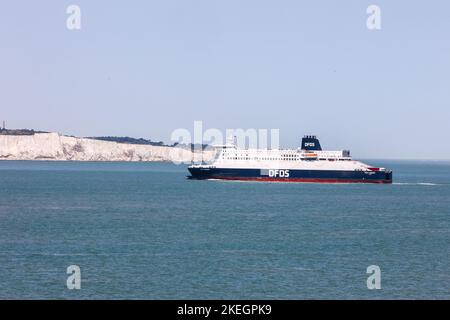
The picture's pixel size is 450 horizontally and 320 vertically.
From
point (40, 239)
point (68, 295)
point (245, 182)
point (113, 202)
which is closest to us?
point (68, 295)

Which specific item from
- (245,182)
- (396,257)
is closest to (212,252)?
(396,257)

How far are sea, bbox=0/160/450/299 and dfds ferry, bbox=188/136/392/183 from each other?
36.6 m

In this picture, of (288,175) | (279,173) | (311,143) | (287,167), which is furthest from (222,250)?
(311,143)

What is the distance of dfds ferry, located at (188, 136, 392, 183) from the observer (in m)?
106

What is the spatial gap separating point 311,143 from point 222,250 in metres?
73.9

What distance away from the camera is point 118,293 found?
27.0 meters

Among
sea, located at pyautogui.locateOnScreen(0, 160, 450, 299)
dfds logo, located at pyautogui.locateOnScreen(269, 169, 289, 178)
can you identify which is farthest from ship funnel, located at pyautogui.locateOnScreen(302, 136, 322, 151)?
sea, located at pyautogui.locateOnScreen(0, 160, 450, 299)

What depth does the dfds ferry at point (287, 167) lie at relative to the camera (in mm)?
106375

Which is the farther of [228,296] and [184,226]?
[184,226]

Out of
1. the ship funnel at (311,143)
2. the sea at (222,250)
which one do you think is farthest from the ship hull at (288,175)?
the sea at (222,250)

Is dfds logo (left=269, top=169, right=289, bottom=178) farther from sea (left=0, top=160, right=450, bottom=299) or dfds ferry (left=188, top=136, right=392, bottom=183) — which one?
sea (left=0, top=160, right=450, bottom=299)

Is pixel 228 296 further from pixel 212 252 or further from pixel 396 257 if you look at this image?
pixel 396 257

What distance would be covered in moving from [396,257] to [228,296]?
12637 mm
